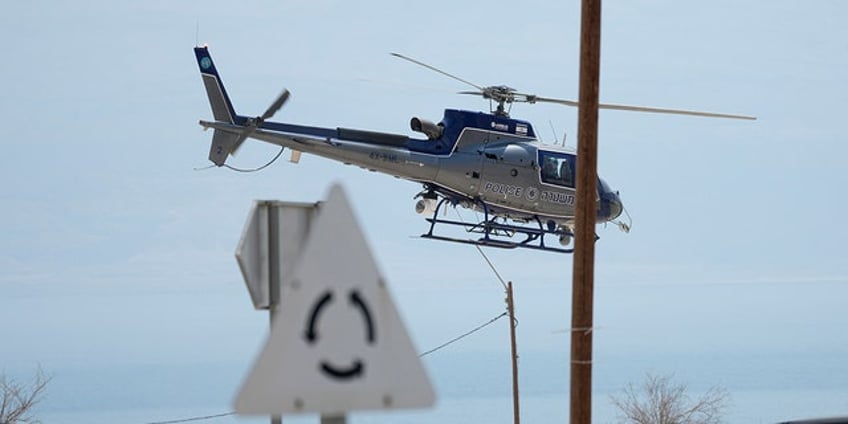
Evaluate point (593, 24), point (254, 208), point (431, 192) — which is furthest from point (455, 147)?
point (254, 208)

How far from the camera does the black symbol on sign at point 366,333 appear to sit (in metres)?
5.01

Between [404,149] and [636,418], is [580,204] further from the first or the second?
[636,418]

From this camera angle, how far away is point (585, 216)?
1401cm

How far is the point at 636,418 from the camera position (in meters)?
44.7

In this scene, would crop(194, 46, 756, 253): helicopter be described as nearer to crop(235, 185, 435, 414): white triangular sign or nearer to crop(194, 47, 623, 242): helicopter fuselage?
crop(194, 47, 623, 242): helicopter fuselage

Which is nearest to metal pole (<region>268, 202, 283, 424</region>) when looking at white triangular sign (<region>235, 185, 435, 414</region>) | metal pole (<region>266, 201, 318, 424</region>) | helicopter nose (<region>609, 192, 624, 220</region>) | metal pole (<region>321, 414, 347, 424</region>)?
metal pole (<region>266, 201, 318, 424</region>)

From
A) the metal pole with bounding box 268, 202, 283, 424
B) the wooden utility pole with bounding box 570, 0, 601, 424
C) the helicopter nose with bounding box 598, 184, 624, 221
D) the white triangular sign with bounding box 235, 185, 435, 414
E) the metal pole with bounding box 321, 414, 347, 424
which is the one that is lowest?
the metal pole with bounding box 321, 414, 347, 424

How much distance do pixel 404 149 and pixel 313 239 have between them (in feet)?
93.1

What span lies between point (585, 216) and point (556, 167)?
67.3 ft

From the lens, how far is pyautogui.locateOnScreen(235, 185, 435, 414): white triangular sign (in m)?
5.01

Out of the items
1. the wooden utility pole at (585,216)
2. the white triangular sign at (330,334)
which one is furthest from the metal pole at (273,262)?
the wooden utility pole at (585,216)

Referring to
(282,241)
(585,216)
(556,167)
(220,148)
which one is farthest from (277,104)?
(282,241)

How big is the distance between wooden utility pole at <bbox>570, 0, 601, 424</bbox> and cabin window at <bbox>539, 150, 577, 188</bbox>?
19951mm

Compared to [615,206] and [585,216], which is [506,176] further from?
[585,216]
